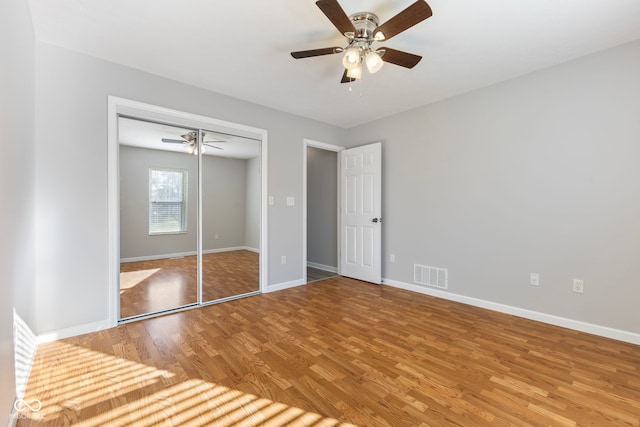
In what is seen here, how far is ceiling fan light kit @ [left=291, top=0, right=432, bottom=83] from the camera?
67.8 inches

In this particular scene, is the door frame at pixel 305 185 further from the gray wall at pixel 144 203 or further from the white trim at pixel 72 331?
the white trim at pixel 72 331

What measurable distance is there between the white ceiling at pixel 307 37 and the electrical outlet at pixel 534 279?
215 cm

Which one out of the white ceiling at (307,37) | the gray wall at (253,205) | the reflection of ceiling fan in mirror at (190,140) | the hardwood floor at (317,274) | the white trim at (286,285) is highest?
the white ceiling at (307,37)

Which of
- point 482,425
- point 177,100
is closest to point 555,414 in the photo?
point 482,425

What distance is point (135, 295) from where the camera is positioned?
321cm

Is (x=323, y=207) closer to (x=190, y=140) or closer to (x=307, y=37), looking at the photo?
(x=190, y=140)

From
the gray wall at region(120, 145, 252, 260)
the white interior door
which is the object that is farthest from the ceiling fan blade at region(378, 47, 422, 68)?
the gray wall at region(120, 145, 252, 260)

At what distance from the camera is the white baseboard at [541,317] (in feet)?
8.00

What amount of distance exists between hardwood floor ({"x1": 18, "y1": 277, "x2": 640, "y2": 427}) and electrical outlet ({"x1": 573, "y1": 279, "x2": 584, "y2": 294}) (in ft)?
1.35

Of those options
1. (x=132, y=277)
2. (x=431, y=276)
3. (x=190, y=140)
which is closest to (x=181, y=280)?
(x=132, y=277)

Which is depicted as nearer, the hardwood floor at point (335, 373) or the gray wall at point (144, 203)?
the hardwood floor at point (335, 373)

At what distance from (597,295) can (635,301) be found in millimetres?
233

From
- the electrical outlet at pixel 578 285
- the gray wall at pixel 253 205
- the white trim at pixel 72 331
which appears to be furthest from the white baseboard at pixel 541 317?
the white trim at pixel 72 331

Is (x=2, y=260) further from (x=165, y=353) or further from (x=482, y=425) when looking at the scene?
(x=482, y=425)
